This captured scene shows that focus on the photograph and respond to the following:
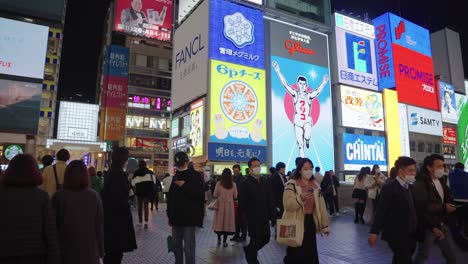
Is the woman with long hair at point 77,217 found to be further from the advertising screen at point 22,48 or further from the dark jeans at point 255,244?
the advertising screen at point 22,48

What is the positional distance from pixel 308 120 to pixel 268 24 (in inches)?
326

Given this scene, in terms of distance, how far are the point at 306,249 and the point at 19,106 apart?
30.7 metres

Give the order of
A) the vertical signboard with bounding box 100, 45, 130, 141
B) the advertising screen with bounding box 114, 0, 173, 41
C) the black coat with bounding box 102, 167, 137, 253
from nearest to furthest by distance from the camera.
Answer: the black coat with bounding box 102, 167, 137, 253 < the advertising screen with bounding box 114, 0, 173, 41 < the vertical signboard with bounding box 100, 45, 130, 141

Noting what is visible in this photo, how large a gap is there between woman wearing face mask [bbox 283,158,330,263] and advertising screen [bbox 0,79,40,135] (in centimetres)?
2983

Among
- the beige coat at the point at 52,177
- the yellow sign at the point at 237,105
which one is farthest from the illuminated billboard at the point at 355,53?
the beige coat at the point at 52,177

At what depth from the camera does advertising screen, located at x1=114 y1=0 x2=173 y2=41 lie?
4869 cm

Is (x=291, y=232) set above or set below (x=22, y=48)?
below

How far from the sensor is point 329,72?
30.9 meters

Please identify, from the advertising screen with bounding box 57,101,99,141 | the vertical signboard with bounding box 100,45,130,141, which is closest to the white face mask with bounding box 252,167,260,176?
the vertical signboard with bounding box 100,45,130,141

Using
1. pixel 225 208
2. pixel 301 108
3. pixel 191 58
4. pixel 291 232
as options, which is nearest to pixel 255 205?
pixel 291 232

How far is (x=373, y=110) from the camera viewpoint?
109ft

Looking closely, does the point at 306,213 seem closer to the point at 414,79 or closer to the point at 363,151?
the point at 363,151

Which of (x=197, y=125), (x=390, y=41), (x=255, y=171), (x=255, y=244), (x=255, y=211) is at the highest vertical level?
(x=390, y=41)

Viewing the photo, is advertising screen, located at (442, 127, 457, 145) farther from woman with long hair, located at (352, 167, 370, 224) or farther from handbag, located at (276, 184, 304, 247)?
handbag, located at (276, 184, 304, 247)
